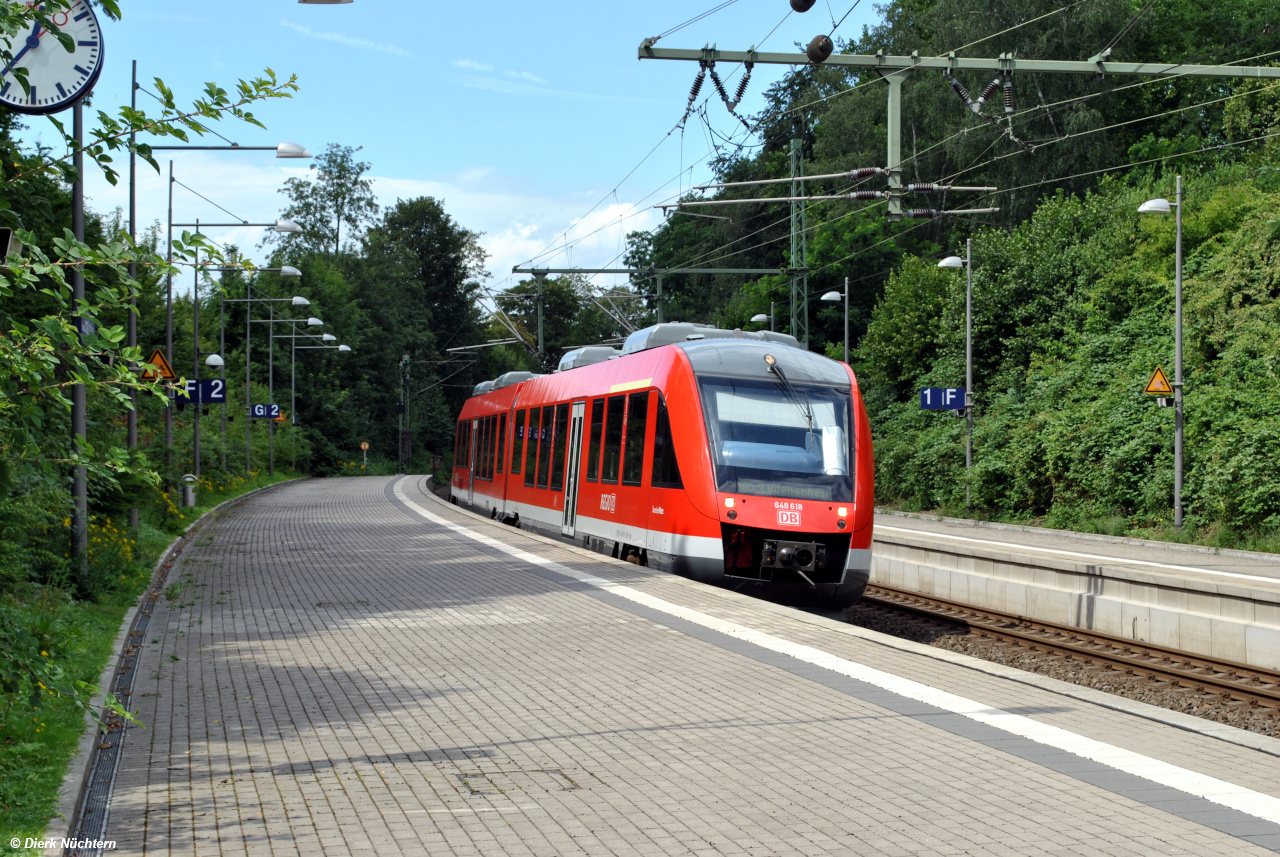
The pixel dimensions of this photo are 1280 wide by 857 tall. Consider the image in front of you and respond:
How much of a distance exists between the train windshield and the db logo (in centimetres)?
18

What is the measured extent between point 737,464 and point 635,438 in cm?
253

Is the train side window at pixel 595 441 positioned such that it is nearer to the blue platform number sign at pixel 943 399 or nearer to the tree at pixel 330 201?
the blue platform number sign at pixel 943 399

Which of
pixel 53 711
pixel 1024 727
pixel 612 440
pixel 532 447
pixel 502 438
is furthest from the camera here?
pixel 502 438

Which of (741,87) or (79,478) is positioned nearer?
(79,478)

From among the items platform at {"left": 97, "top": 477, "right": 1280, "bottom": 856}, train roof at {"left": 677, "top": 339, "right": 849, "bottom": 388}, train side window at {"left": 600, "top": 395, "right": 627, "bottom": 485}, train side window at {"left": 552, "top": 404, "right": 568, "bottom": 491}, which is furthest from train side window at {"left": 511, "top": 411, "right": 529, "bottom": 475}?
platform at {"left": 97, "top": 477, "right": 1280, "bottom": 856}

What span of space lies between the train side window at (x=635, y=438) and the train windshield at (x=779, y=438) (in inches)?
57.2

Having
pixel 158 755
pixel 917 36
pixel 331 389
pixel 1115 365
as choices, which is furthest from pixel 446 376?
pixel 158 755

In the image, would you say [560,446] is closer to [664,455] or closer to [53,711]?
[664,455]

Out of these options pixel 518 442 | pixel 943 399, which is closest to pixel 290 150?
pixel 518 442

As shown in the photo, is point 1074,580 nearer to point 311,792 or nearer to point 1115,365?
point 311,792

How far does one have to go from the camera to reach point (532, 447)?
23812 mm

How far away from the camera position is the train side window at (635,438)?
15836 mm

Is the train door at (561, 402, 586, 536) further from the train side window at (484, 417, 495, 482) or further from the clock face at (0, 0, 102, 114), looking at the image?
the clock face at (0, 0, 102, 114)

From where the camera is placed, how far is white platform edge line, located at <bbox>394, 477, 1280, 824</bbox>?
5828mm
